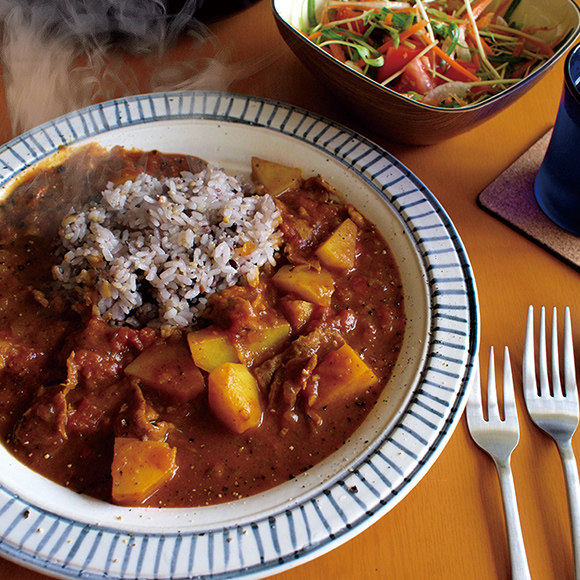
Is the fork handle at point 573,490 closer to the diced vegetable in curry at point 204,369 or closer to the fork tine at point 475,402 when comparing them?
the fork tine at point 475,402

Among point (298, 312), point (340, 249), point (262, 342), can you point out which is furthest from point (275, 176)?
point (262, 342)

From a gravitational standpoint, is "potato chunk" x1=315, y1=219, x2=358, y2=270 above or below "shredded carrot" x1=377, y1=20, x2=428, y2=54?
below

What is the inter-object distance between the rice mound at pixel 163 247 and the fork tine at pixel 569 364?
1117 mm

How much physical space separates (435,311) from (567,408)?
53 centimetres

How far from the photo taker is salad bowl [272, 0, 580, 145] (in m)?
2.14

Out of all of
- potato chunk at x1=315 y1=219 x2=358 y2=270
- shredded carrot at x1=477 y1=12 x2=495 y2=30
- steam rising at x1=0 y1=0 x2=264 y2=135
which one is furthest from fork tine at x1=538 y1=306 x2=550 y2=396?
steam rising at x1=0 y1=0 x2=264 y2=135

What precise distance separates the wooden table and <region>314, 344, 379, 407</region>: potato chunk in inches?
13.8

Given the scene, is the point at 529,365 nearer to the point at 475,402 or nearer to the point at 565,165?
the point at 475,402

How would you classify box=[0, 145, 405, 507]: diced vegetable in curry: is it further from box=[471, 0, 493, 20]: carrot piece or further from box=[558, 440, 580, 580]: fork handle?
box=[471, 0, 493, 20]: carrot piece

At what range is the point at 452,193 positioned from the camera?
246cm

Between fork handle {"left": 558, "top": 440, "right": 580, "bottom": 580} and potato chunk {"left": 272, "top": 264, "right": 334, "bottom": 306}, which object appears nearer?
fork handle {"left": 558, "top": 440, "right": 580, "bottom": 580}

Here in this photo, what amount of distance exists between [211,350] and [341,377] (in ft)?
1.46

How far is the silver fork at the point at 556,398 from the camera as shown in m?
1.71

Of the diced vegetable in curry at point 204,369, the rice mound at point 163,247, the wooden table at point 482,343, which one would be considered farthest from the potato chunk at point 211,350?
the wooden table at point 482,343
